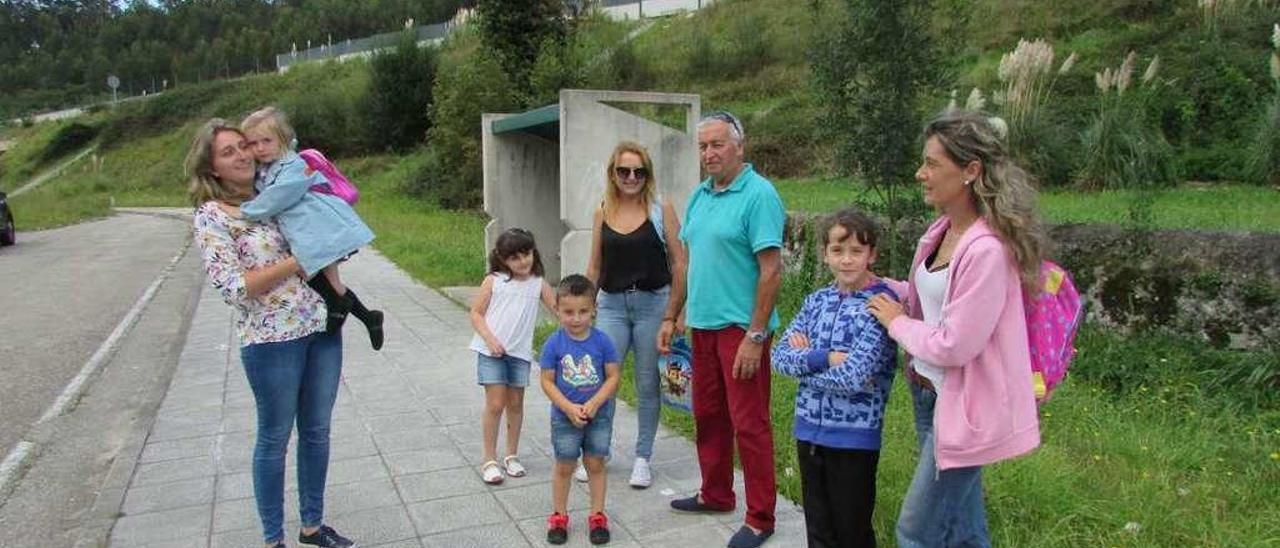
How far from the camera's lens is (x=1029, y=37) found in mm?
16844

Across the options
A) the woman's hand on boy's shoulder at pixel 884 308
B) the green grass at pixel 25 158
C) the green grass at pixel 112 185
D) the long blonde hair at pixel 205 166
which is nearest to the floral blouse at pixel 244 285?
the long blonde hair at pixel 205 166

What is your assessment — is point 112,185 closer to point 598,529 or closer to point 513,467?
point 513,467

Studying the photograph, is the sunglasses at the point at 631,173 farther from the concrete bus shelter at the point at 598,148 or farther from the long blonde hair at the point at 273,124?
the concrete bus shelter at the point at 598,148

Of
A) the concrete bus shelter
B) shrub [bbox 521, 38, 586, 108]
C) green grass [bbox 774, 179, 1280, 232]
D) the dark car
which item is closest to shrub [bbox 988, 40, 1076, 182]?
green grass [bbox 774, 179, 1280, 232]

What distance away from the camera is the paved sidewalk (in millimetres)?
3961

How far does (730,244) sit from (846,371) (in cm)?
89

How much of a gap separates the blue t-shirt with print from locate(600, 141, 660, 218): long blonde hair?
75cm

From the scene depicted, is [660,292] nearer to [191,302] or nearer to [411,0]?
[191,302]

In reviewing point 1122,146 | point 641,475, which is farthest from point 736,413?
point 1122,146

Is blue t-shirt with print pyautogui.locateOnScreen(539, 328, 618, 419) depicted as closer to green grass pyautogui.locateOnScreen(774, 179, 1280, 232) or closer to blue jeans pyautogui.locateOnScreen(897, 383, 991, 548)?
blue jeans pyautogui.locateOnScreen(897, 383, 991, 548)

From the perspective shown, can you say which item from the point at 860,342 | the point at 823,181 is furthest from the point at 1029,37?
the point at 860,342

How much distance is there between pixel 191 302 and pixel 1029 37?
15001mm

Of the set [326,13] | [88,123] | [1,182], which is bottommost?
[1,182]

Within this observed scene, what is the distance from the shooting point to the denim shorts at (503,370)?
455cm
